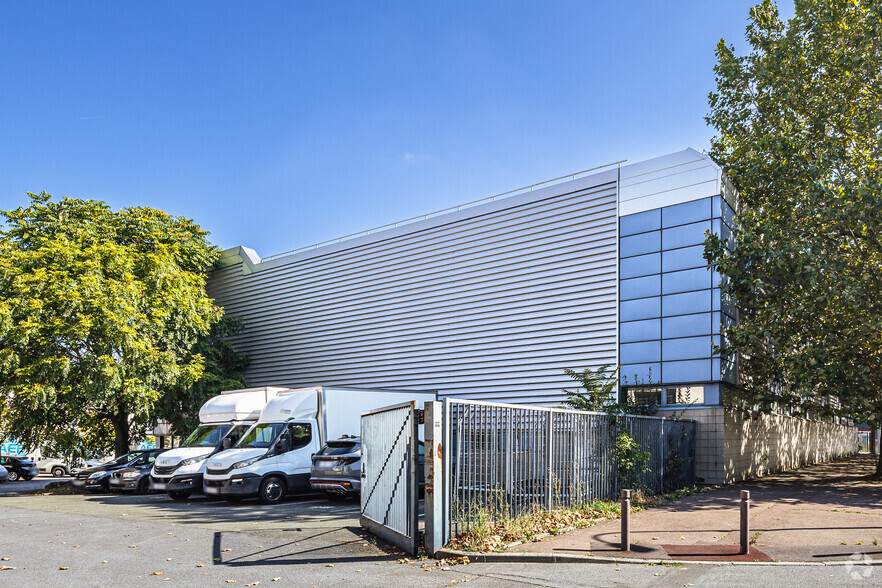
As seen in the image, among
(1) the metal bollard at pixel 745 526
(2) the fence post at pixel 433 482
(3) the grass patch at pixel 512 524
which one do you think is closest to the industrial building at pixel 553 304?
(3) the grass patch at pixel 512 524

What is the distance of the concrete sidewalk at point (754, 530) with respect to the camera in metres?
9.05

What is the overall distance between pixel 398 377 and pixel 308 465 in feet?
26.4

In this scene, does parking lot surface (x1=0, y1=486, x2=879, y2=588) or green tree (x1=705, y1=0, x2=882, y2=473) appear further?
green tree (x1=705, y1=0, x2=882, y2=473)

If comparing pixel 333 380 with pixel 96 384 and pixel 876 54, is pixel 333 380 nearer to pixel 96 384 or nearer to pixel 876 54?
pixel 96 384

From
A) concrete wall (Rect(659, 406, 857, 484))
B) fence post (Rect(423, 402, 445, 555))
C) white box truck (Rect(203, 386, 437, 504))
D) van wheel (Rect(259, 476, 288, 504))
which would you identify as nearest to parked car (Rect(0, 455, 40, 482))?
white box truck (Rect(203, 386, 437, 504))

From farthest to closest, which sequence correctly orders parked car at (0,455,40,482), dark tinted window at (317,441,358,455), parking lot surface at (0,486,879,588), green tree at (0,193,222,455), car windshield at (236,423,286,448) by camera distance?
parked car at (0,455,40,482)
green tree at (0,193,222,455)
car windshield at (236,423,286,448)
dark tinted window at (317,441,358,455)
parking lot surface at (0,486,879,588)

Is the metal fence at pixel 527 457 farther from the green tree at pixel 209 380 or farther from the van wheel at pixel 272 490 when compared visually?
the green tree at pixel 209 380

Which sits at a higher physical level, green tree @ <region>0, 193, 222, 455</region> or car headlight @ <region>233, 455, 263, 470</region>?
green tree @ <region>0, 193, 222, 455</region>

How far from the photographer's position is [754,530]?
1076 centimetres

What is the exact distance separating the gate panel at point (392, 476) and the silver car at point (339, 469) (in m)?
4.07

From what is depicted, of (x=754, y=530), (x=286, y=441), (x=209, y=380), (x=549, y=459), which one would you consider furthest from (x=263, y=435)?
(x=209, y=380)

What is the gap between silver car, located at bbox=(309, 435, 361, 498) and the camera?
15.9 metres

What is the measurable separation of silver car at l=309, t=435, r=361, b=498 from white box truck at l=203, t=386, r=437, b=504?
4.11 ft

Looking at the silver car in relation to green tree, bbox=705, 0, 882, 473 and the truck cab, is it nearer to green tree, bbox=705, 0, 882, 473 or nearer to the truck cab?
the truck cab
